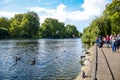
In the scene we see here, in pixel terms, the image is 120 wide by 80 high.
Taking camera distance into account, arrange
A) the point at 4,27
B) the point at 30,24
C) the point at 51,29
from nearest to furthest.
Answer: the point at 30,24
the point at 4,27
the point at 51,29

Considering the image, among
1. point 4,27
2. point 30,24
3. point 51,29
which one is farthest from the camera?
point 51,29

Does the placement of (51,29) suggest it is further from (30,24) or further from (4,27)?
(4,27)

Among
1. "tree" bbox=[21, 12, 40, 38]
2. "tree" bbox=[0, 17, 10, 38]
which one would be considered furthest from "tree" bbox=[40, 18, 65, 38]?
"tree" bbox=[0, 17, 10, 38]

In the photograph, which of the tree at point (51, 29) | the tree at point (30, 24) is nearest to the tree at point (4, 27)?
the tree at point (30, 24)

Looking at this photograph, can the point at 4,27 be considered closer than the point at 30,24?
No

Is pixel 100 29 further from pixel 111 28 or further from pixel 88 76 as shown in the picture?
pixel 88 76

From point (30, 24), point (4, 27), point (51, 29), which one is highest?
point (30, 24)

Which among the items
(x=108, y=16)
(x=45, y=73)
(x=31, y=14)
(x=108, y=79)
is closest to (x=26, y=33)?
(x=31, y=14)

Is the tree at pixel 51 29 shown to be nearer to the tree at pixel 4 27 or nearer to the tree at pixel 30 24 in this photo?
the tree at pixel 30 24

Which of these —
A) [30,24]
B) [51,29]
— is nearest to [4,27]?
[30,24]

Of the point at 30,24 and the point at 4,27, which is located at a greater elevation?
the point at 30,24

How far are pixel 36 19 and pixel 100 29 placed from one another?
10718cm

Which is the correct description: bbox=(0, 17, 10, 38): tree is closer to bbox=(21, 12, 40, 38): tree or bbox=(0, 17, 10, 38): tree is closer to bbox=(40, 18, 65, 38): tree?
bbox=(21, 12, 40, 38): tree

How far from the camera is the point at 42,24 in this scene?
180 meters
